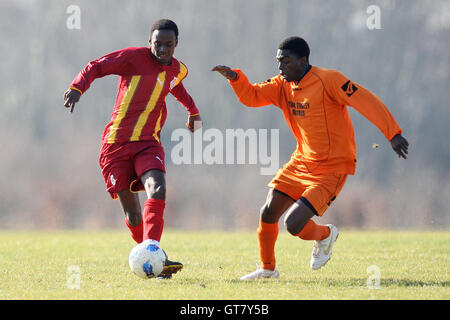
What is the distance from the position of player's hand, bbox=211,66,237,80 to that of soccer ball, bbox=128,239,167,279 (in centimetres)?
192

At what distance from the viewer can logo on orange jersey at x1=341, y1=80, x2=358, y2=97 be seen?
5945mm

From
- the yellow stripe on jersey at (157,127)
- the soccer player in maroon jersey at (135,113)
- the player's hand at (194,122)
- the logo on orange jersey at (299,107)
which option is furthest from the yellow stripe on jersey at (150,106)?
the logo on orange jersey at (299,107)

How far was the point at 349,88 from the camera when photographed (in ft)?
19.6

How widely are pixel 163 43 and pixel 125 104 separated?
670 mm

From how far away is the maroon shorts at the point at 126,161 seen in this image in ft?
19.7

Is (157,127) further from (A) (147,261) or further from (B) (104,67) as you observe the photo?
(A) (147,261)

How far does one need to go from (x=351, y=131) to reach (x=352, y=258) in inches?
89.4

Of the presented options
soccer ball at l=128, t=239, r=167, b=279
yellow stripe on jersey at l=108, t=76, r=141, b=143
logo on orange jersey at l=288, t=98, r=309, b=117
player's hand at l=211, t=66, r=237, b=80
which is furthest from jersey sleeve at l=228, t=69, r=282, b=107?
soccer ball at l=128, t=239, r=167, b=279

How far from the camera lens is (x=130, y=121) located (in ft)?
19.9

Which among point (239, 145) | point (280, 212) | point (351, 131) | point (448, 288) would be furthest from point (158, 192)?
point (239, 145)

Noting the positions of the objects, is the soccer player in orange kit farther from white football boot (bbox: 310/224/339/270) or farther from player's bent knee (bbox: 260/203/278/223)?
white football boot (bbox: 310/224/339/270)

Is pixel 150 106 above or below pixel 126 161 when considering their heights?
above

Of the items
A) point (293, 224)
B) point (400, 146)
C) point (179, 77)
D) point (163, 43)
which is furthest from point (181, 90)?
point (400, 146)

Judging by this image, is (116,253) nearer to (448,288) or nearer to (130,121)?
(130,121)
